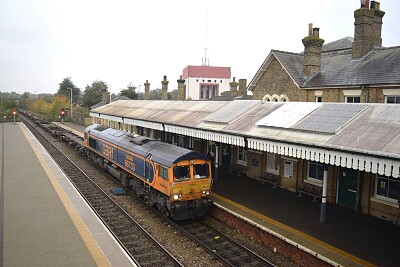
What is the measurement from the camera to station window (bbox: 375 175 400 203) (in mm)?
11047

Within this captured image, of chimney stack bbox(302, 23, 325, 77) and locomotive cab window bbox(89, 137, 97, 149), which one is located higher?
chimney stack bbox(302, 23, 325, 77)

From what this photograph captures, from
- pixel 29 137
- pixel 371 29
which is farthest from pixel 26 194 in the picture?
pixel 29 137

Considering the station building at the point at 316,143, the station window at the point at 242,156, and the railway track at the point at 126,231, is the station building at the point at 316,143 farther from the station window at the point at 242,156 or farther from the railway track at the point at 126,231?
the railway track at the point at 126,231

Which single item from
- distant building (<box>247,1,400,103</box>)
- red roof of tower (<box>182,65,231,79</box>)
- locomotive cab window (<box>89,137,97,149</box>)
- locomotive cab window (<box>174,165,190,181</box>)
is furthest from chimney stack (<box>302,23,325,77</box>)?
red roof of tower (<box>182,65,231,79</box>)

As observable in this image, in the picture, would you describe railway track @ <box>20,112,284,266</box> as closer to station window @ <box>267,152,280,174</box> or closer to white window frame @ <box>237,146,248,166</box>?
station window @ <box>267,152,280,174</box>

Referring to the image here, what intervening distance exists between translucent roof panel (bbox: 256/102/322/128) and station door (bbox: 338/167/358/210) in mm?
2733

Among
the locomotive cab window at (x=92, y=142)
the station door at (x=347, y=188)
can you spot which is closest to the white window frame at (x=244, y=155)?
the station door at (x=347, y=188)

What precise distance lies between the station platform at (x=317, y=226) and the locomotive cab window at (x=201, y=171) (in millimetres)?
1431

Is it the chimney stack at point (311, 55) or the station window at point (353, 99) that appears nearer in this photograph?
the station window at point (353, 99)

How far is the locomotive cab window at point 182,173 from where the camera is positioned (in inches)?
A: 471

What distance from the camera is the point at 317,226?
35.4 ft

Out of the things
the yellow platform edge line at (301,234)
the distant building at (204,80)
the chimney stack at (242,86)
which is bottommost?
the yellow platform edge line at (301,234)

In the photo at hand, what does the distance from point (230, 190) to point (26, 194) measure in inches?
362

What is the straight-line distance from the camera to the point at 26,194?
14.8m
